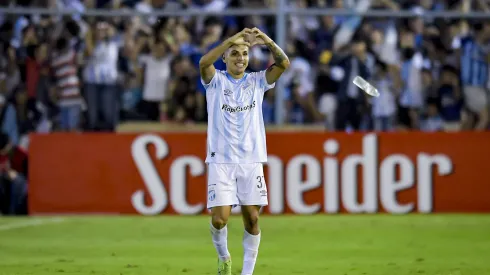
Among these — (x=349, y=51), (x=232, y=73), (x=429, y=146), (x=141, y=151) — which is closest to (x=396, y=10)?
(x=349, y=51)

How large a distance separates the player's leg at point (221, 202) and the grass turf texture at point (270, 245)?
1.18 metres

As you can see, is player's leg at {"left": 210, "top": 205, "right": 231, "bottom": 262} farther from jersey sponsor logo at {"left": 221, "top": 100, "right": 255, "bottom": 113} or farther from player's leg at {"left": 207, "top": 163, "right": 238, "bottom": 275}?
jersey sponsor logo at {"left": 221, "top": 100, "right": 255, "bottom": 113}

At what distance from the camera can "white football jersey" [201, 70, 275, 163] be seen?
926cm

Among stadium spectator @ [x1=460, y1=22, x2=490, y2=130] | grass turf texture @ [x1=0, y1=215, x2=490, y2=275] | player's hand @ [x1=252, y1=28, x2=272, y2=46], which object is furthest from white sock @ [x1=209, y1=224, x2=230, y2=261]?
stadium spectator @ [x1=460, y1=22, x2=490, y2=130]

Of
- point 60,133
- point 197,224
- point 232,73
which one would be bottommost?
point 197,224

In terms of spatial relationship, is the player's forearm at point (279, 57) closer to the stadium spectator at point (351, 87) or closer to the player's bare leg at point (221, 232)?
the player's bare leg at point (221, 232)

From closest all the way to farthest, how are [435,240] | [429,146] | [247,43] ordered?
[247,43], [435,240], [429,146]

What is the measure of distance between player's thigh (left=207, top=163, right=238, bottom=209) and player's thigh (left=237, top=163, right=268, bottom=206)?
5 cm

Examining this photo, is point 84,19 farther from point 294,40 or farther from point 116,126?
point 294,40

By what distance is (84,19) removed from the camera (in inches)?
719

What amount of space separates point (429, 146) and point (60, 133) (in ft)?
19.4

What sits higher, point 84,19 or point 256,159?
point 84,19

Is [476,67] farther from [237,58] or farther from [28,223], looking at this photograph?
[237,58]

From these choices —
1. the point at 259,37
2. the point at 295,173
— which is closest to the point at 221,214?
the point at 259,37
